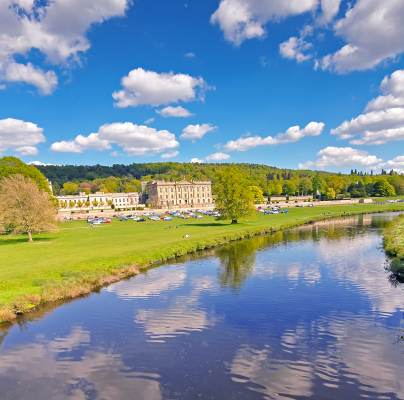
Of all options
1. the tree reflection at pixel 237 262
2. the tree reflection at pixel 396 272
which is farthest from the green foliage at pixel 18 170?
the tree reflection at pixel 396 272

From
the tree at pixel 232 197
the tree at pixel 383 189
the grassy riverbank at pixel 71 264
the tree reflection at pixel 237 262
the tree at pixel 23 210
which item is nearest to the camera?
the grassy riverbank at pixel 71 264

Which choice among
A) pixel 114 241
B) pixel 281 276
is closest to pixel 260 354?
pixel 281 276

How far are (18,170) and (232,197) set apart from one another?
166ft

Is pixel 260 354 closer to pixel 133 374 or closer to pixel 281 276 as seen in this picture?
pixel 133 374

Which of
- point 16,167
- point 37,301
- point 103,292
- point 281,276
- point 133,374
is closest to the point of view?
point 133,374

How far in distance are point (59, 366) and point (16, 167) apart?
255 feet

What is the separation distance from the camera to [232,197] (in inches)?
3209

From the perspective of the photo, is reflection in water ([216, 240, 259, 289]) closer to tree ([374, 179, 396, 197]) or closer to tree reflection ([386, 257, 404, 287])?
tree reflection ([386, 257, 404, 287])

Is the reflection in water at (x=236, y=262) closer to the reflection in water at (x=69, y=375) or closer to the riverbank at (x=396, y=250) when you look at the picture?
the riverbank at (x=396, y=250)

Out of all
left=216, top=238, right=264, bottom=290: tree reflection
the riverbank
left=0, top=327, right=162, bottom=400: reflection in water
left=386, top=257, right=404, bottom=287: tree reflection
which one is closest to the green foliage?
left=216, top=238, right=264, bottom=290: tree reflection

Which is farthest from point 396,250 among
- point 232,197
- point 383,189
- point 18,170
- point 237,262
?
point 383,189

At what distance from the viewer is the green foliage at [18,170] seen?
81.8 metres

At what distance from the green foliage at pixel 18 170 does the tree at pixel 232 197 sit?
41.9m

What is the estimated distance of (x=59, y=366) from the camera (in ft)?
57.1
